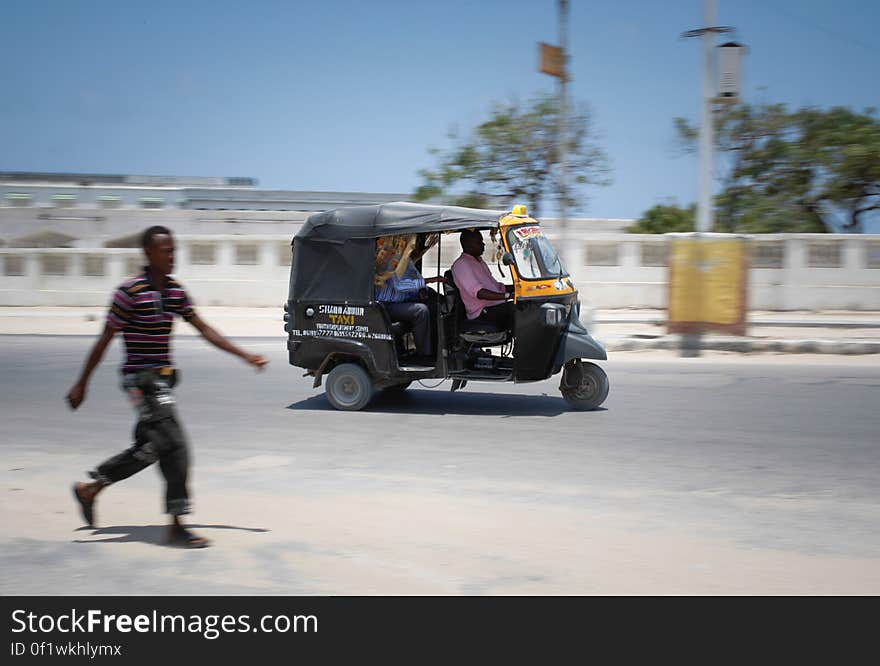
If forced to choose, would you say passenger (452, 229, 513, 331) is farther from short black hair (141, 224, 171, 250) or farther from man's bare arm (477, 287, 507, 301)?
short black hair (141, 224, 171, 250)

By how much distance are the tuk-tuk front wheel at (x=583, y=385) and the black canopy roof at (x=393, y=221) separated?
1.81 m

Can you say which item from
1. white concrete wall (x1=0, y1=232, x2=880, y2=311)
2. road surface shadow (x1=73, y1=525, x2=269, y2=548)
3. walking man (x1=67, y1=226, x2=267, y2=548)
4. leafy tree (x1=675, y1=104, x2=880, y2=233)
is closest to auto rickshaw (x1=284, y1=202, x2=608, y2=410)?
road surface shadow (x1=73, y1=525, x2=269, y2=548)

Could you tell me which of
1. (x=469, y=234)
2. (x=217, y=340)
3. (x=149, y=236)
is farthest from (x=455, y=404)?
(x=149, y=236)

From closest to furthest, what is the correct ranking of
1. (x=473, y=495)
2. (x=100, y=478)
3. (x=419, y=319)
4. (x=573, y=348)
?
1. (x=100, y=478)
2. (x=473, y=495)
3. (x=573, y=348)
4. (x=419, y=319)

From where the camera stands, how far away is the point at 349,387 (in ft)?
33.0

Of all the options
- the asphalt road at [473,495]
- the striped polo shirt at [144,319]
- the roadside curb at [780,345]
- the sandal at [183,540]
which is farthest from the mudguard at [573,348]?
the roadside curb at [780,345]

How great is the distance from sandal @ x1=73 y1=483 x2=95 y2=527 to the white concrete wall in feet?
45.3

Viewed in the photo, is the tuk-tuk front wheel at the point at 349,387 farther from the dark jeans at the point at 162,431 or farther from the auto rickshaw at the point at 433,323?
the dark jeans at the point at 162,431

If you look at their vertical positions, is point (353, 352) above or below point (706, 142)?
below

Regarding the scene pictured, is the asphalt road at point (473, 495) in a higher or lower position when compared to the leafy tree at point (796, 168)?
lower

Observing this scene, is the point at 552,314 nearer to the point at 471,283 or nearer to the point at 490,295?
the point at 490,295

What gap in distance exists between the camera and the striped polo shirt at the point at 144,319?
5.09 meters

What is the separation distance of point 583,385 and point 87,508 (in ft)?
18.5
